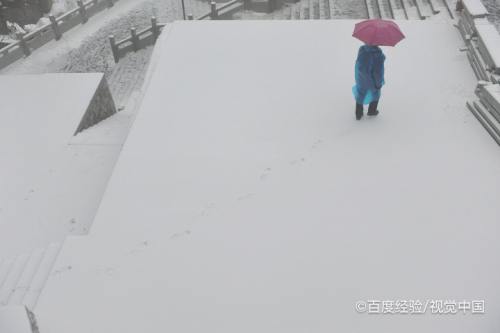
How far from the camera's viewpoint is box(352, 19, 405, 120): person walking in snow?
570 cm

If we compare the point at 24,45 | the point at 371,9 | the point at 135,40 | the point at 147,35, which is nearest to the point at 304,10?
the point at 371,9

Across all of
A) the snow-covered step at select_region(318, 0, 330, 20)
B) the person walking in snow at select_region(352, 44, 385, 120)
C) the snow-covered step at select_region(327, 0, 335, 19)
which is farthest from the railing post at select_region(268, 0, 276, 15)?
the person walking in snow at select_region(352, 44, 385, 120)

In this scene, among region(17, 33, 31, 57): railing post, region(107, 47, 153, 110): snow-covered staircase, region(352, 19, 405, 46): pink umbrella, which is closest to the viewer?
region(352, 19, 405, 46): pink umbrella

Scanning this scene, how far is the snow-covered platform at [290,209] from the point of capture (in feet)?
14.7

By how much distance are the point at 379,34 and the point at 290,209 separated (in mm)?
2648

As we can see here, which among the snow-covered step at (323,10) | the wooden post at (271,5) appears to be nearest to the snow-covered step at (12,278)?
the snow-covered step at (323,10)

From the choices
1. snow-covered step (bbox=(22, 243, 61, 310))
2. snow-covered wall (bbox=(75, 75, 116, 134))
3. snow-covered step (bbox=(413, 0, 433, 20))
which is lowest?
snow-covered step (bbox=(22, 243, 61, 310))

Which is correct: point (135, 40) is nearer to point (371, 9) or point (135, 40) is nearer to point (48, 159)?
point (371, 9)

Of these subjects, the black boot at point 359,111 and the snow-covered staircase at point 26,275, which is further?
the black boot at point 359,111

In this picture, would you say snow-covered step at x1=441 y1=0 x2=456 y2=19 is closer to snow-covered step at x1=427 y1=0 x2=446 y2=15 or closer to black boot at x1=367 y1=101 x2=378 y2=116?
snow-covered step at x1=427 y1=0 x2=446 y2=15

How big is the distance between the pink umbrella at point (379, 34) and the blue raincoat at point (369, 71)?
18 cm

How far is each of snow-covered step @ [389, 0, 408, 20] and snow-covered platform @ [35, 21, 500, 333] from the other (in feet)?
10.2

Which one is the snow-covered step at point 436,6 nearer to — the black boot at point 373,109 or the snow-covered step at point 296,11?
the snow-covered step at point 296,11

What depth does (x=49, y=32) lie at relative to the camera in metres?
15.4
